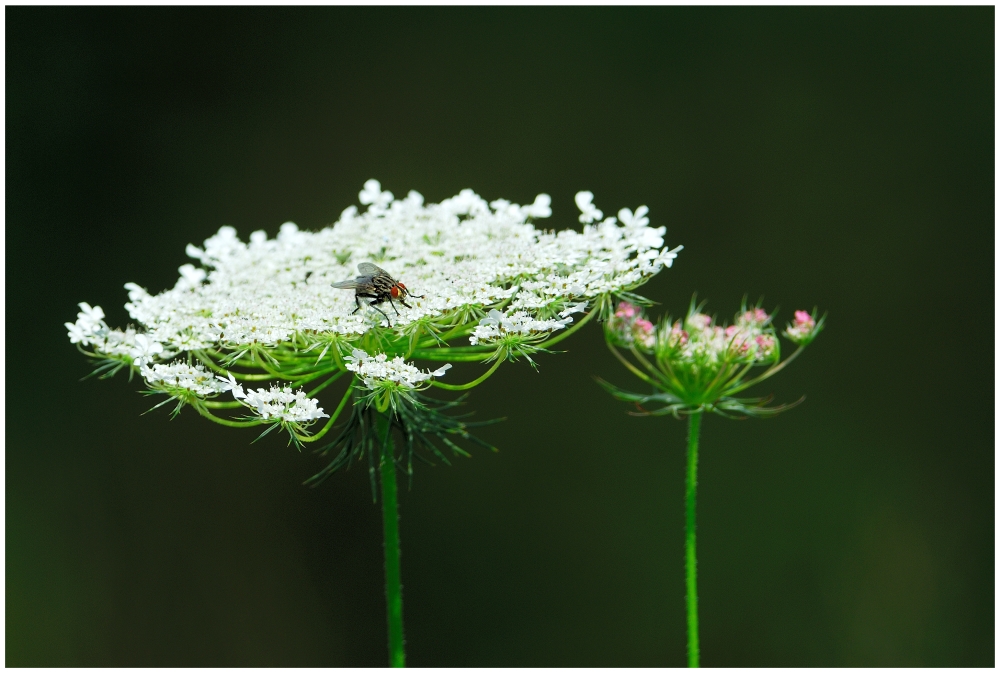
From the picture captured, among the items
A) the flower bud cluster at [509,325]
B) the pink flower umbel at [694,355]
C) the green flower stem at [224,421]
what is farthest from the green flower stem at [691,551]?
the green flower stem at [224,421]

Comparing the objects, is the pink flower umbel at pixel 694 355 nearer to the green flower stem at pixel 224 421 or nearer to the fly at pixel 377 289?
the fly at pixel 377 289

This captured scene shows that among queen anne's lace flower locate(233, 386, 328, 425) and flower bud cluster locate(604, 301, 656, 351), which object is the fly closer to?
queen anne's lace flower locate(233, 386, 328, 425)

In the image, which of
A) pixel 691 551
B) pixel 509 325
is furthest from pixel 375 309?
pixel 691 551

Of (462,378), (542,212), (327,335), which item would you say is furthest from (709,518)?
(327,335)

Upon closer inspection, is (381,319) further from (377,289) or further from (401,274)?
(401,274)

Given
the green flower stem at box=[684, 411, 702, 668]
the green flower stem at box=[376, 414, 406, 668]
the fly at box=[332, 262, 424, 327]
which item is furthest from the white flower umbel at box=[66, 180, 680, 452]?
the green flower stem at box=[684, 411, 702, 668]

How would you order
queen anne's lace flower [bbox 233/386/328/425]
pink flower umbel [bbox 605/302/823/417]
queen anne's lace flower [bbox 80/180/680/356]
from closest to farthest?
queen anne's lace flower [bbox 233/386/328/425], queen anne's lace flower [bbox 80/180/680/356], pink flower umbel [bbox 605/302/823/417]

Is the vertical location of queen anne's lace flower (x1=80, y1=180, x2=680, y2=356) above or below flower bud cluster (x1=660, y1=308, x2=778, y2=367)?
above
